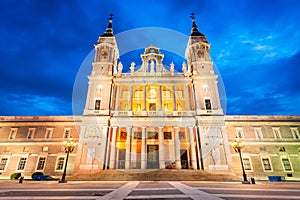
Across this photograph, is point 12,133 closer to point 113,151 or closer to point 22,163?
point 22,163

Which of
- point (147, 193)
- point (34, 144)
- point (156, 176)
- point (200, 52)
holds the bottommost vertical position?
point (147, 193)

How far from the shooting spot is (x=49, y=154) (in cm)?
2847

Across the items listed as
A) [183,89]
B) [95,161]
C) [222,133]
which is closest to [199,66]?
[183,89]

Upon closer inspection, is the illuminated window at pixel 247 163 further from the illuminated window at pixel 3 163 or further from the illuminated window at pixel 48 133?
the illuminated window at pixel 3 163

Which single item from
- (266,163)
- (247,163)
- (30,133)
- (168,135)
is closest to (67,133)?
(30,133)

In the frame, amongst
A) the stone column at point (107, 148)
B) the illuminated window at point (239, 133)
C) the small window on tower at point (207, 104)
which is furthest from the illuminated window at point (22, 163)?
the illuminated window at point (239, 133)

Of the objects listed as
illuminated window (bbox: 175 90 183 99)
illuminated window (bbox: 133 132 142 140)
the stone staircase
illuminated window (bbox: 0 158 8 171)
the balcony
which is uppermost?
illuminated window (bbox: 175 90 183 99)

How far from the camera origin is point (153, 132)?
95.1 ft

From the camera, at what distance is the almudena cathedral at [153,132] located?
82.7 ft

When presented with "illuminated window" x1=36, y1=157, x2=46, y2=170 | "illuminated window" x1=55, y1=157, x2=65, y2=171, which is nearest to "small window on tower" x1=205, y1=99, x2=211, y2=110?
"illuminated window" x1=55, y1=157, x2=65, y2=171

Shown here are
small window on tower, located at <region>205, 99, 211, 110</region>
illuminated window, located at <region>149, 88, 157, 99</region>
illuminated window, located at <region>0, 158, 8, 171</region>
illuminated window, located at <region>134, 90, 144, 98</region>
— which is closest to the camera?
illuminated window, located at <region>0, 158, 8, 171</region>

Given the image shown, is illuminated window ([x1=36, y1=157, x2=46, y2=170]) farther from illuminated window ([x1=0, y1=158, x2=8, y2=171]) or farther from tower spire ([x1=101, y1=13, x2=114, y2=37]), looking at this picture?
tower spire ([x1=101, y1=13, x2=114, y2=37])

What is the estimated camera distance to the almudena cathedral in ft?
82.7

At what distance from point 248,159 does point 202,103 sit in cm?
1105
